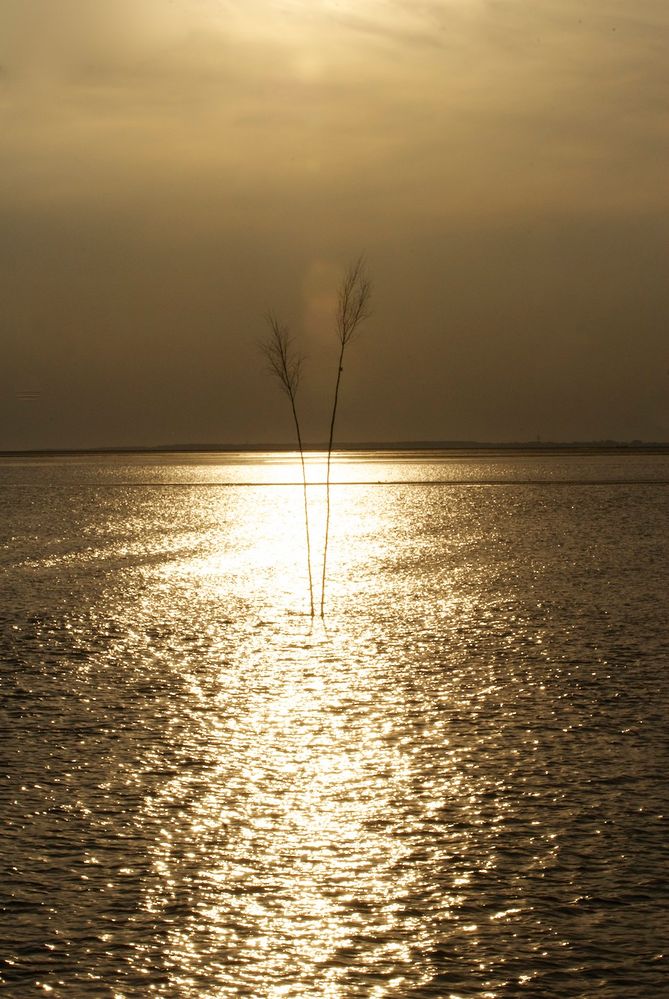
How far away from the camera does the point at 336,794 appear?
8766mm

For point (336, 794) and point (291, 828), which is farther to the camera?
point (336, 794)

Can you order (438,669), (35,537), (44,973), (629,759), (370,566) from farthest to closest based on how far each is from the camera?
(35,537) < (370,566) < (438,669) < (629,759) < (44,973)

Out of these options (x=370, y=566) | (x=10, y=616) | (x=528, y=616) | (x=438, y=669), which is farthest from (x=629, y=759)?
(x=370, y=566)

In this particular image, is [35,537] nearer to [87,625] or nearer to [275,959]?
[87,625]

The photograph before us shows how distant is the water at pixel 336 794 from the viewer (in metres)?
6.09

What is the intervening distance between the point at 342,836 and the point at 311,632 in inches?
340

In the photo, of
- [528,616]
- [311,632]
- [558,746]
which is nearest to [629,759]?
[558,746]

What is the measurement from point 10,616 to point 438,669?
7.21 metres

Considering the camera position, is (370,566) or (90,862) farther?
(370,566)

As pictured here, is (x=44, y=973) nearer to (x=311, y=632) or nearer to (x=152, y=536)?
(x=311, y=632)

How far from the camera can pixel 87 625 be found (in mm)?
17391

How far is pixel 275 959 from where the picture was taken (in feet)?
19.8

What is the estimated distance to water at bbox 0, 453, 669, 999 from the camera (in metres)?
6.09

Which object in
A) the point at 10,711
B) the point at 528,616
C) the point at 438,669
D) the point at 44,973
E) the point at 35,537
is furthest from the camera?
the point at 35,537
